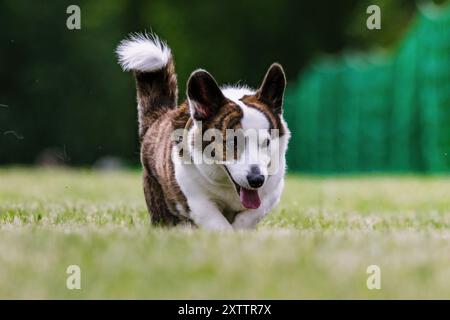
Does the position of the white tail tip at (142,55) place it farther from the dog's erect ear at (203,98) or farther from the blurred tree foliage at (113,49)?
the blurred tree foliage at (113,49)

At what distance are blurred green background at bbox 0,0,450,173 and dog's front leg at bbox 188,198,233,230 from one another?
1069 cm

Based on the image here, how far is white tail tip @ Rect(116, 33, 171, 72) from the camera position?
21.7ft

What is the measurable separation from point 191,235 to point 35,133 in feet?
84.2

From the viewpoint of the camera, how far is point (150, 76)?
6.80 m

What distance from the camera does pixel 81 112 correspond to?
101 ft

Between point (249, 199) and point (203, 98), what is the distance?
65cm

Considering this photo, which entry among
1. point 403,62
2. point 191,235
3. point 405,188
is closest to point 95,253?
point 191,235

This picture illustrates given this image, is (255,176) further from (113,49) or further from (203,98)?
(113,49)

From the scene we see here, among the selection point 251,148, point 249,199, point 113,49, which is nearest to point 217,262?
point 251,148

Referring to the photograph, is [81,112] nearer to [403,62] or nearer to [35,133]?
[35,133]

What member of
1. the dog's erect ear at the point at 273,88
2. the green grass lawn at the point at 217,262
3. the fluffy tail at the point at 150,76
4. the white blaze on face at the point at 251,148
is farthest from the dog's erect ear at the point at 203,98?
the fluffy tail at the point at 150,76

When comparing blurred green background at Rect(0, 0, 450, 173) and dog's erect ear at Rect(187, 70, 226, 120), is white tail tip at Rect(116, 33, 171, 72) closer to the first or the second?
dog's erect ear at Rect(187, 70, 226, 120)

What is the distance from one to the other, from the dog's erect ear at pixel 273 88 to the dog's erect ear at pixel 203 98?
0.28m
